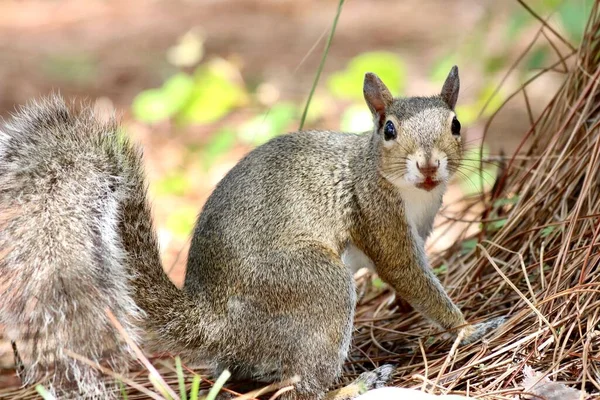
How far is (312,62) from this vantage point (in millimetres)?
6504

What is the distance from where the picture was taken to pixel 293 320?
2.16 meters

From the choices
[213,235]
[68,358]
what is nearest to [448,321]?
[213,235]

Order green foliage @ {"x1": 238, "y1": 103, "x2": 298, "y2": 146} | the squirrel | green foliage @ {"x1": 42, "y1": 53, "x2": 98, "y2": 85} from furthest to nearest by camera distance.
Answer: green foliage @ {"x1": 42, "y1": 53, "x2": 98, "y2": 85}
green foliage @ {"x1": 238, "y1": 103, "x2": 298, "y2": 146}
the squirrel

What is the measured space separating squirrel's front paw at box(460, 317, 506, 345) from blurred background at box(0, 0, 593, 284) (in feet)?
4.37

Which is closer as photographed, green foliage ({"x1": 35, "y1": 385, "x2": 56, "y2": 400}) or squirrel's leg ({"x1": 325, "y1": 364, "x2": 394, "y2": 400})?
green foliage ({"x1": 35, "y1": 385, "x2": 56, "y2": 400})

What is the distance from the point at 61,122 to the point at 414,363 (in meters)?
1.17

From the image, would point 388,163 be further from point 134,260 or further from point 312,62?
point 312,62

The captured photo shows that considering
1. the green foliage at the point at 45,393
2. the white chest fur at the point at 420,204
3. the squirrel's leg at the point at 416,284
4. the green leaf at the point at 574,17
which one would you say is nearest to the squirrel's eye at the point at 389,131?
the white chest fur at the point at 420,204

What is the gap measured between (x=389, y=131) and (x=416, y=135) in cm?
10

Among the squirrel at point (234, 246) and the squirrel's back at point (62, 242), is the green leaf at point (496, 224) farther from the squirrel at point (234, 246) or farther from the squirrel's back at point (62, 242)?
the squirrel's back at point (62, 242)

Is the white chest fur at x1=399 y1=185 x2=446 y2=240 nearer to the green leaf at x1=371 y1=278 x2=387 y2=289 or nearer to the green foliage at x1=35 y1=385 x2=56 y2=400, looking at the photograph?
the green leaf at x1=371 y1=278 x2=387 y2=289

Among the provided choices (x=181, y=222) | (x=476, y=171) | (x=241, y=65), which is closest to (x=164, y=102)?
(x=181, y=222)

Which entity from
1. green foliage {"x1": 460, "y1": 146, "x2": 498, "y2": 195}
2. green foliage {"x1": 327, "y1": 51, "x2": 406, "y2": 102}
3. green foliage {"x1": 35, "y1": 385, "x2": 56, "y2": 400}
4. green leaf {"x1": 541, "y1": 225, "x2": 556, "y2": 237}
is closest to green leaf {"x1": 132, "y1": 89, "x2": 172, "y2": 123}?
green foliage {"x1": 327, "y1": 51, "x2": 406, "y2": 102}

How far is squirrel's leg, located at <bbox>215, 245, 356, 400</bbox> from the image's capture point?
215cm
